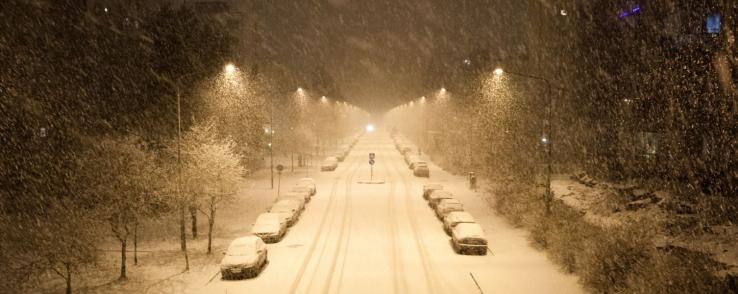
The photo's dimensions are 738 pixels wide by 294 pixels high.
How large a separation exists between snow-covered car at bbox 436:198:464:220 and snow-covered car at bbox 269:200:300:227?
7717 mm

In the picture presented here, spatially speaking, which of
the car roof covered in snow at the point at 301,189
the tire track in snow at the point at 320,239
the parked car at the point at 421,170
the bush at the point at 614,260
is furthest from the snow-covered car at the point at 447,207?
the parked car at the point at 421,170

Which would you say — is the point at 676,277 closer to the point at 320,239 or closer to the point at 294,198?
the point at 320,239

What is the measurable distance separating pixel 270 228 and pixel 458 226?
27.6 feet

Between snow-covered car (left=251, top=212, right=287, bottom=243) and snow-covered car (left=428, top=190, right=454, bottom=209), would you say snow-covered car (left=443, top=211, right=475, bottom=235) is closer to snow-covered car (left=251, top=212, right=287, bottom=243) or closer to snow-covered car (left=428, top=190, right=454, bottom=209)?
snow-covered car (left=428, top=190, right=454, bottom=209)

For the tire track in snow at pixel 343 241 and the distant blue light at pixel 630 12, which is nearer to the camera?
the tire track in snow at pixel 343 241

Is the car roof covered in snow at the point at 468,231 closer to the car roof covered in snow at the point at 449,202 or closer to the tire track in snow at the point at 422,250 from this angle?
the tire track in snow at the point at 422,250

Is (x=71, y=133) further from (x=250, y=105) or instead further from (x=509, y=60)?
(x=509, y=60)

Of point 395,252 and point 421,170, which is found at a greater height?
point 421,170

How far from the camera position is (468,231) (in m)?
21.9

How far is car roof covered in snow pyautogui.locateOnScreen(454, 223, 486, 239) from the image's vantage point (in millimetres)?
21516

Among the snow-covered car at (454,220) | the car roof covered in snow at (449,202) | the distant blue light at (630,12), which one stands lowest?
the snow-covered car at (454,220)

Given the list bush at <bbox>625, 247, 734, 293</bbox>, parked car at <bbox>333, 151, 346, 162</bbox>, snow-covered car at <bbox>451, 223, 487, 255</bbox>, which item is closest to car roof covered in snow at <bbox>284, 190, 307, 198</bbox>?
snow-covered car at <bbox>451, 223, 487, 255</bbox>

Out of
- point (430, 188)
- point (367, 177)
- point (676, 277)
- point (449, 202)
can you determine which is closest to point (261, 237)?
point (449, 202)

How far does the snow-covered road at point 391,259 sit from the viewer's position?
17.8 metres
